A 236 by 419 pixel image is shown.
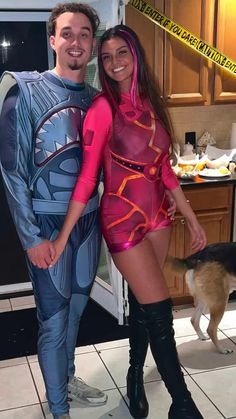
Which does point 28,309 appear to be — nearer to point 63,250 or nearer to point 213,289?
point 213,289

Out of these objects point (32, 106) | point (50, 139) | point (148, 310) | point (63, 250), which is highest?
point (32, 106)

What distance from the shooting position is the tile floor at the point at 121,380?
7.50 feet

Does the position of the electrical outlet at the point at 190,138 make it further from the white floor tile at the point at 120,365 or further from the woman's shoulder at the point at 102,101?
the woman's shoulder at the point at 102,101

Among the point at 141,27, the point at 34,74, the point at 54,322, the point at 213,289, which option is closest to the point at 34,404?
the point at 54,322

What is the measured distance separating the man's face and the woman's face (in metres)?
0.11

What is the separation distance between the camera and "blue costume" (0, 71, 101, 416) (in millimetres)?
1837

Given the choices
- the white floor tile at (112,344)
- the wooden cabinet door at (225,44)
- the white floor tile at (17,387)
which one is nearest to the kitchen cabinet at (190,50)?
the wooden cabinet door at (225,44)

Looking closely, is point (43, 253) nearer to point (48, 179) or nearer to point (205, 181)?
point (48, 179)

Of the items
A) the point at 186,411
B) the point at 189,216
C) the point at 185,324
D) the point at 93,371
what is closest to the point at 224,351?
the point at 185,324

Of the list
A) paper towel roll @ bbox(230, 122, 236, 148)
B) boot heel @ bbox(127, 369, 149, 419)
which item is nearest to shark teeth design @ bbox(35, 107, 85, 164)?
boot heel @ bbox(127, 369, 149, 419)

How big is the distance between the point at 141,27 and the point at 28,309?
1.99 meters

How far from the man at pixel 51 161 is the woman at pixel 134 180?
94 millimetres

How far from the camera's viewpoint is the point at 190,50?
10.6ft

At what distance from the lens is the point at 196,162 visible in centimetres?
339
